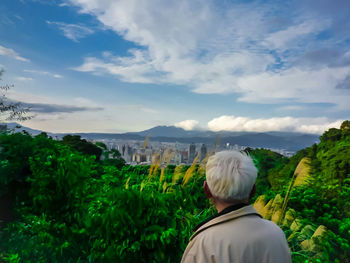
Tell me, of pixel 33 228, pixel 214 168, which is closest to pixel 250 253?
pixel 214 168

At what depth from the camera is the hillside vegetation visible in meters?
3.11

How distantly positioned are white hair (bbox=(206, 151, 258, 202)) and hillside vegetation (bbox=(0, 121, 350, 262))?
60.5 inches

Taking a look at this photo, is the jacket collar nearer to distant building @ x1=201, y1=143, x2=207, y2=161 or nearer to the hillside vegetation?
the hillside vegetation

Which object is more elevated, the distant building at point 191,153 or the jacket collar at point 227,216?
the distant building at point 191,153

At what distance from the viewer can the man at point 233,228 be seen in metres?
1.49

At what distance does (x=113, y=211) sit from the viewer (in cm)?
309

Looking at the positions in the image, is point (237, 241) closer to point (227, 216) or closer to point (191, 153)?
point (227, 216)

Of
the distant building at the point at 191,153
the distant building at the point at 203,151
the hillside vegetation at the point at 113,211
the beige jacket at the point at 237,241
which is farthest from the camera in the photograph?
the distant building at the point at 191,153

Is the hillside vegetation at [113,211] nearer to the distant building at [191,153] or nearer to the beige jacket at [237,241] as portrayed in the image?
the distant building at [191,153]

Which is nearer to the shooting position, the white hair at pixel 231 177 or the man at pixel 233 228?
the man at pixel 233 228

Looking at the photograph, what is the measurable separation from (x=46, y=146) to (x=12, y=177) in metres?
0.55

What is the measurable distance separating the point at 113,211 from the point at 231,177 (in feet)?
5.82

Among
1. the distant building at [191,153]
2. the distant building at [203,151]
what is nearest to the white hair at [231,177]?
the distant building at [203,151]

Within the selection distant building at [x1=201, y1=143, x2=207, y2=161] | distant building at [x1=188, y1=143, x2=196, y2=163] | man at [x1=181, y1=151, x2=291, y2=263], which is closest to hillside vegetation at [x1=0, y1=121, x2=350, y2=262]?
distant building at [x1=201, y1=143, x2=207, y2=161]
